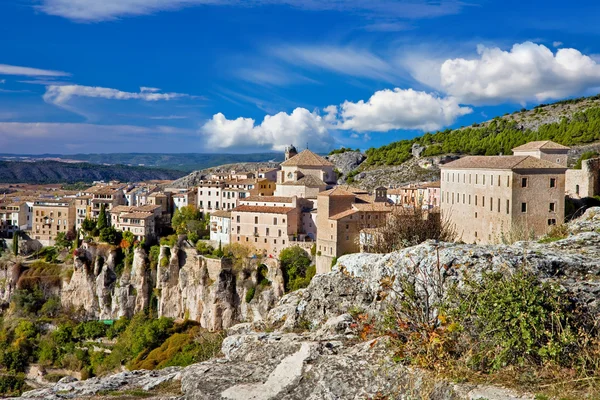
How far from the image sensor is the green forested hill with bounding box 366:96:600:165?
255 feet

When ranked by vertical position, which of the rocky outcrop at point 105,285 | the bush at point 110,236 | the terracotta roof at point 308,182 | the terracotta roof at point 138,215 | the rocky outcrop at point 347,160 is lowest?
the rocky outcrop at point 105,285

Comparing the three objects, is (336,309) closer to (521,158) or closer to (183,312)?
(521,158)

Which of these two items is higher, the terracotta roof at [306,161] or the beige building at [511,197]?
the terracotta roof at [306,161]

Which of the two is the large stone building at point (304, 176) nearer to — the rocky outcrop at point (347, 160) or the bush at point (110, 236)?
the bush at point (110, 236)

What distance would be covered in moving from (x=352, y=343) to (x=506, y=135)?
87.3 meters

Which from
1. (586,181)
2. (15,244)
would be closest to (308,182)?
(586,181)

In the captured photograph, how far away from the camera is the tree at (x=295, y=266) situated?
171 feet

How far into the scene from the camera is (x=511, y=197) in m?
34.8

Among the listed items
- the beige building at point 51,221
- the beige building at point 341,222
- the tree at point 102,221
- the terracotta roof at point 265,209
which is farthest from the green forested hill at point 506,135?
the beige building at point 51,221

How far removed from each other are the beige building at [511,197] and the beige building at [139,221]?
136ft

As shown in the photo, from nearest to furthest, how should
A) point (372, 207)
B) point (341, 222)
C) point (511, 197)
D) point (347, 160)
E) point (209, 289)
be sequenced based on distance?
1. point (511, 197)
2. point (341, 222)
3. point (372, 207)
4. point (209, 289)
5. point (347, 160)

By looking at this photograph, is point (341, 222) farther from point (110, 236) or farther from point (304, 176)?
point (110, 236)

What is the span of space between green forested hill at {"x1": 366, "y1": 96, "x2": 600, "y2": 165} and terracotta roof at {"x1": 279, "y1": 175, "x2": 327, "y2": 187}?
1043 inches

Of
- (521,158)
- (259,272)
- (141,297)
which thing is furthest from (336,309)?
(141,297)
